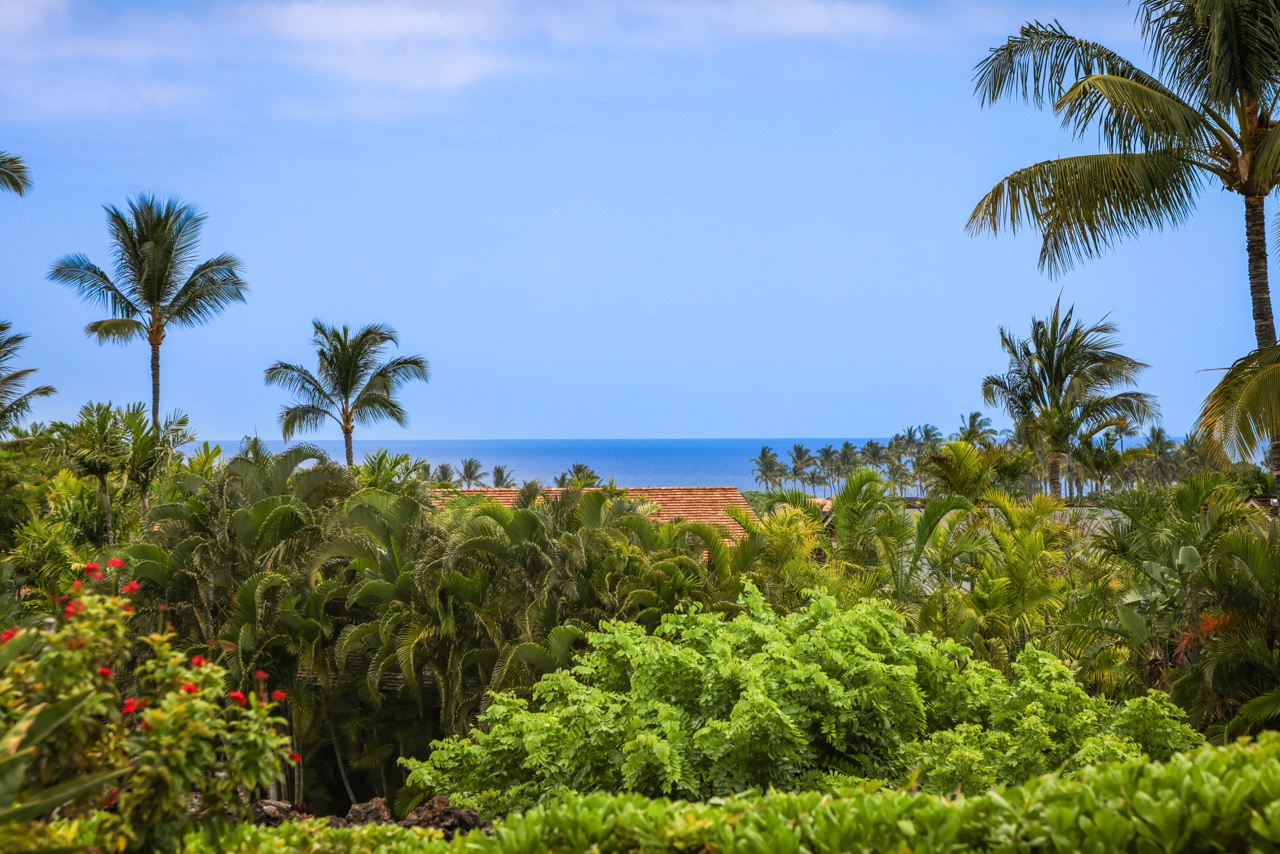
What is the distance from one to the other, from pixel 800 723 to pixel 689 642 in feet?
5.65

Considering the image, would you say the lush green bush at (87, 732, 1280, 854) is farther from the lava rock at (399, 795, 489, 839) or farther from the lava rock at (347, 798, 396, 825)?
the lava rock at (347, 798, 396, 825)

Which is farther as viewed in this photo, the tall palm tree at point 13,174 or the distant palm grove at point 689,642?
the tall palm tree at point 13,174

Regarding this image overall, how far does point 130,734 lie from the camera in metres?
4.02

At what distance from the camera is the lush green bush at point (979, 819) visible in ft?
12.3

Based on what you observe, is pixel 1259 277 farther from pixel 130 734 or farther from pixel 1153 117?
pixel 130 734

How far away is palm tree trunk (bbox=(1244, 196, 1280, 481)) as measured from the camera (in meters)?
10.9

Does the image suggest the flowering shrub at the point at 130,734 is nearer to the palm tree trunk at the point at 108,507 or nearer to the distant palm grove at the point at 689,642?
the distant palm grove at the point at 689,642

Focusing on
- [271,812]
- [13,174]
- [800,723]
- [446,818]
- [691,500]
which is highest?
[13,174]

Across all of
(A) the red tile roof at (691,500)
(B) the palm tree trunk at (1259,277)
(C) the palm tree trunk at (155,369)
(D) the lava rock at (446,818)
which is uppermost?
(C) the palm tree trunk at (155,369)

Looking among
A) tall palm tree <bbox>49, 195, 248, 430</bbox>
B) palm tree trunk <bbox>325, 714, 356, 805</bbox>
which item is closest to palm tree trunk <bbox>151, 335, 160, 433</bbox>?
tall palm tree <bbox>49, 195, 248, 430</bbox>

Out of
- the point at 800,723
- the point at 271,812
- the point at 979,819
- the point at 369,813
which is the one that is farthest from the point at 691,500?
the point at 979,819

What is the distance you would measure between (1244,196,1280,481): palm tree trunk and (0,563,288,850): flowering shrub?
11.4 meters

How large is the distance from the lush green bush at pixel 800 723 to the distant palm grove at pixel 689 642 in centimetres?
4

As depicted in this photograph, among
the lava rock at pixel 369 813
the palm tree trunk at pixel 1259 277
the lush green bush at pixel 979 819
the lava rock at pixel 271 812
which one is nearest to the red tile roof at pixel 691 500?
the palm tree trunk at pixel 1259 277
